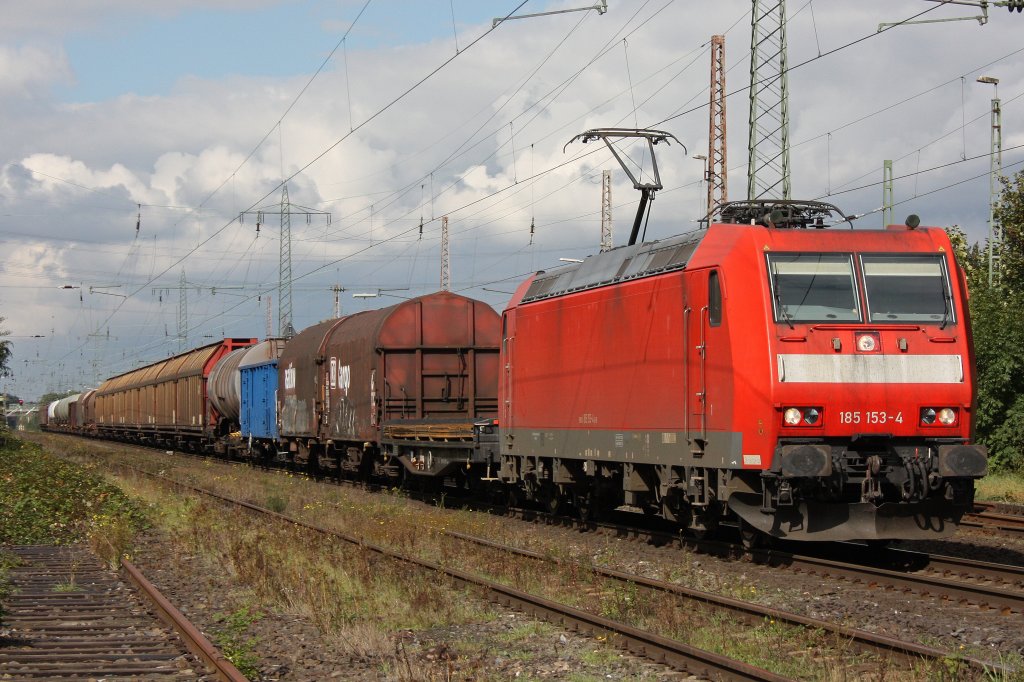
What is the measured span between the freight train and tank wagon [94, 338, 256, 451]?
26120 millimetres

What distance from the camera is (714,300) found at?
43.7ft

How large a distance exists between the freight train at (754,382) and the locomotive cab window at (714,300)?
1.1 inches

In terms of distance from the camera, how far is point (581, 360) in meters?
17.2

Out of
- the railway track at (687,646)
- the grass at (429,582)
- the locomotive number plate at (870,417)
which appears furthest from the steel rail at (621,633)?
the locomotive number plate at (870,417)

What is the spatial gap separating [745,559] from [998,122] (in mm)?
29471

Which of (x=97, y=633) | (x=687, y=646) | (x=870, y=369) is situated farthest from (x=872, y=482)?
(x=97, y=633)

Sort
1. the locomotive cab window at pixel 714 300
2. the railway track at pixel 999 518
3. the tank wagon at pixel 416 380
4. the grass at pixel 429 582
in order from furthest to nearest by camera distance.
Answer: the tank wagon at pixel 416 380 → the railway track at pixel 999 518 → the locomotive cab window at pixel 714 300 → the grass at pixel 429 582

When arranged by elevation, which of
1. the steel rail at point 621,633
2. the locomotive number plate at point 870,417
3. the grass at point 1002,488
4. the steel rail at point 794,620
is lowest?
the steel rail at point 621,633

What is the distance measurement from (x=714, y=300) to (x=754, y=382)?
118 cm

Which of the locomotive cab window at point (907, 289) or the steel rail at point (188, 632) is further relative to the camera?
the locomotive cab window at point (907, 289)

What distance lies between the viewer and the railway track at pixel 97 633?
355 inches

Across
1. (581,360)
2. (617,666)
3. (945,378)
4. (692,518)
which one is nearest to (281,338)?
(581,360)

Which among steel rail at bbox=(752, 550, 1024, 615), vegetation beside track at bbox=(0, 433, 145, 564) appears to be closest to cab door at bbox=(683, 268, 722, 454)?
steel rail at bbox=(752, 550, 1024, 615)

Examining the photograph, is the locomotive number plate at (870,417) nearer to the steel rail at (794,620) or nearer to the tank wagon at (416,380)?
the steel rail at (794,620)
